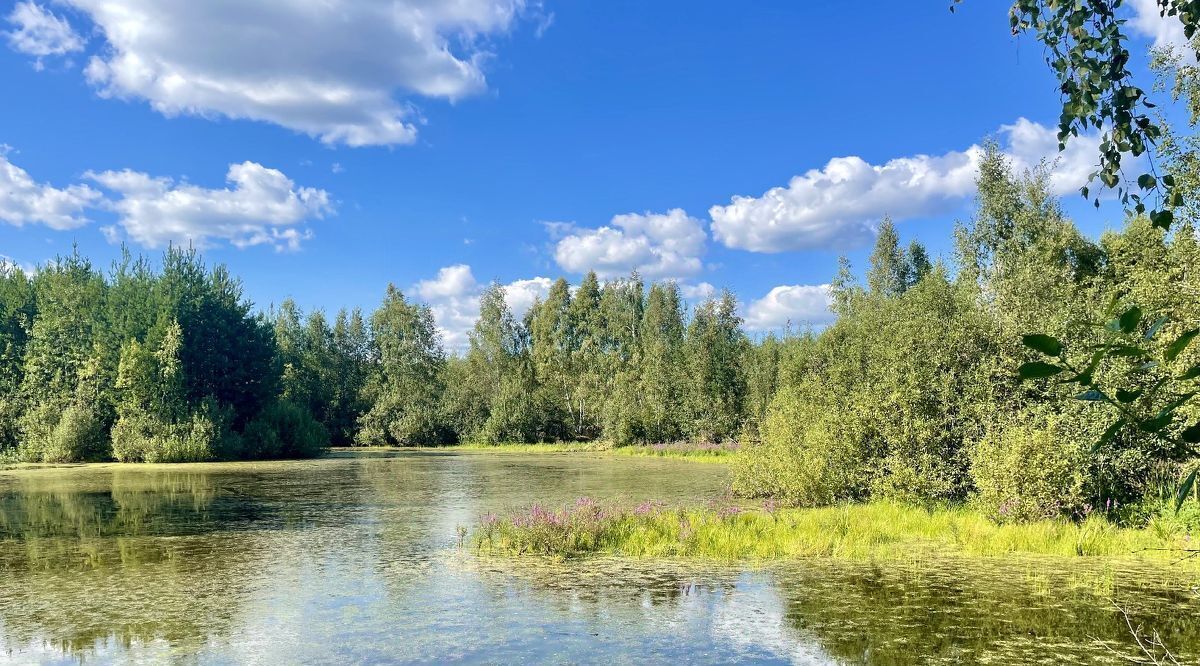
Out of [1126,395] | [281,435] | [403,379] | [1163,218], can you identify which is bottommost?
[281,435]

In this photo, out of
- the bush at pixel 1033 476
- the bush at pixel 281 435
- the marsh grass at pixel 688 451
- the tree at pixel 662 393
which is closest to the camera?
the bush at pixel 1033 476

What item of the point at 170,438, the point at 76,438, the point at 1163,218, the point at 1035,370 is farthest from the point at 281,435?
the point at 1035,370

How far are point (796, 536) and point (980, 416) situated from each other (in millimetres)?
5184

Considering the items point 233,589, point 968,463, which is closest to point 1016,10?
point 233,589

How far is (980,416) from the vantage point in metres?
15.5

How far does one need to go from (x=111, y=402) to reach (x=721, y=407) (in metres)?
32.1

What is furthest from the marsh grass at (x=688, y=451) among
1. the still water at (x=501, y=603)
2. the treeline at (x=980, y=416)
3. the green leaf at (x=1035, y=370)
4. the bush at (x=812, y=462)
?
the green leaf at (x=1035, y=370)

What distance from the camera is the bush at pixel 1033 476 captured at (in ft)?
43.3

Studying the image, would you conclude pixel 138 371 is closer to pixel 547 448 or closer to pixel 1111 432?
pixel 547 448

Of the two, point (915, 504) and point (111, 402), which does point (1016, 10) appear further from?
point (111, 402)

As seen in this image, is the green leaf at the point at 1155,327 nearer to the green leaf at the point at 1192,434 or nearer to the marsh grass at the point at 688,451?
the green leaf at the point at 1192,434

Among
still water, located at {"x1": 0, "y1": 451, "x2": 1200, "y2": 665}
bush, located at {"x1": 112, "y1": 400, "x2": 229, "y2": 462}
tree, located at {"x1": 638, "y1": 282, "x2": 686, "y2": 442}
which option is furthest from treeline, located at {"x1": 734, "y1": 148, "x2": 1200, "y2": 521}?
bush, located at {"x1": 112, "y1": 400, "x2": 229, "y2": 462}

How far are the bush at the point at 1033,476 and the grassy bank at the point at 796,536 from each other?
0.36 meters

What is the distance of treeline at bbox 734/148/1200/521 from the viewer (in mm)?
13422
